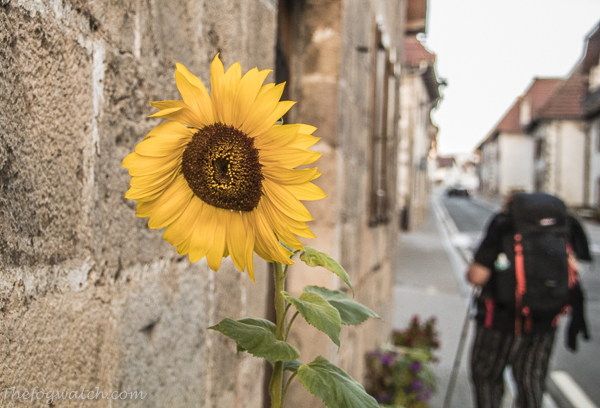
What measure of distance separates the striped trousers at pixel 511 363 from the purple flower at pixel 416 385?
493 millimetres

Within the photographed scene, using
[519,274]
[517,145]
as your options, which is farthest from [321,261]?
[517,145]

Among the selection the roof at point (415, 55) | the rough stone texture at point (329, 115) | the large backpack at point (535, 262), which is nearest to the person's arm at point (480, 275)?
the large backpack at point (535, 262)

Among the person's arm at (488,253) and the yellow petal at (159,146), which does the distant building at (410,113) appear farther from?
the yellow petal at (159,146)

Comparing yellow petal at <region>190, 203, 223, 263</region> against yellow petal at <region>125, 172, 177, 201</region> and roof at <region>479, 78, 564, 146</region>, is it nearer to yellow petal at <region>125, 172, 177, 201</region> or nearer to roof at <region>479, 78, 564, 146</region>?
yellow petal at <region>125, 172, 177, 201</region>

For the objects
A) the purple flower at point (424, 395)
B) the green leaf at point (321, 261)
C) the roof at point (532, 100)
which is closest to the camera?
the green leaf at point (321, 261)

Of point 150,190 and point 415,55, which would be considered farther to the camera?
point 415,55

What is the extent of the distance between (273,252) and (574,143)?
29330 mm

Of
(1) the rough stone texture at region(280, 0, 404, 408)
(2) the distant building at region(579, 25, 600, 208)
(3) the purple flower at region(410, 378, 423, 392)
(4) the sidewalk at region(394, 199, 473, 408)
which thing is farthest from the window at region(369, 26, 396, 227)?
(2) the distant building at region(579, 25, 600, 208)

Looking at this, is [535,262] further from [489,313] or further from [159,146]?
[159,146]

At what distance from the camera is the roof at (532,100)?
34.3 m

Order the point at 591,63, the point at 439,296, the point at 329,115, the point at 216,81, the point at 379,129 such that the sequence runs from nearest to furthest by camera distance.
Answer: the point at 216,81 < the point at 329,115 < the point at 379,129 < the point at 439,296 < the point at 591,63

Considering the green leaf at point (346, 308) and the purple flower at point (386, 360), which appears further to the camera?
the purple flower at point (386, 360)

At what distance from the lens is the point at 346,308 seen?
71cm

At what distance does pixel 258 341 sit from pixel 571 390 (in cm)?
472
